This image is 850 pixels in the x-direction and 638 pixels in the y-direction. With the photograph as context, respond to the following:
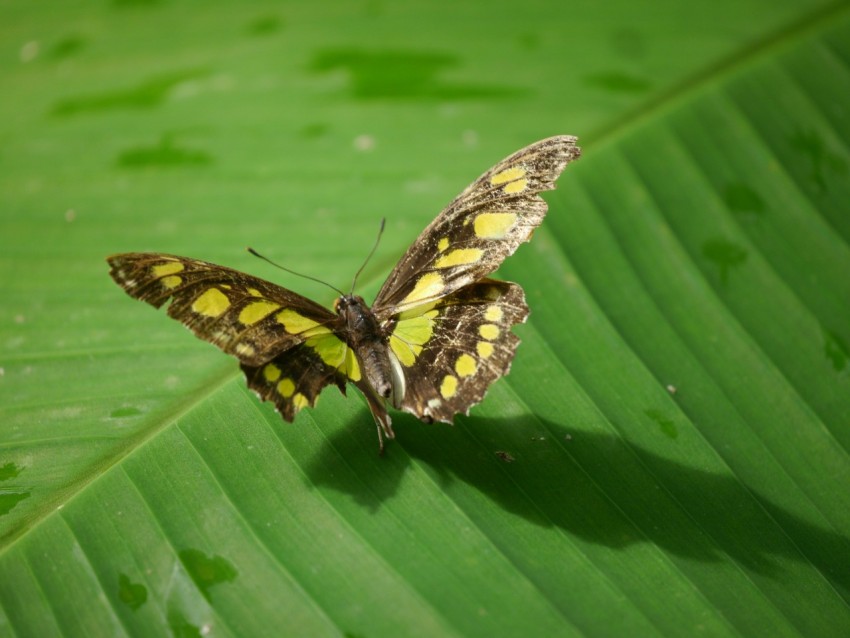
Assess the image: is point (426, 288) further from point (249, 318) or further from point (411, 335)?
point (249, 318)

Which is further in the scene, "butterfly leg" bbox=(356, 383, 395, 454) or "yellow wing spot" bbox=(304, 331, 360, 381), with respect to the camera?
"yellow wing spot" bbox=(304, 331, 360, 381)

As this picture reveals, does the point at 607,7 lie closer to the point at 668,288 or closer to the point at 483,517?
the point at 668,288

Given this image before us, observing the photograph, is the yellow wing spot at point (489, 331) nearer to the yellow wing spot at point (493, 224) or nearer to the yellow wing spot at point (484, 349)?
the yellow wing spot at point (484, 349)

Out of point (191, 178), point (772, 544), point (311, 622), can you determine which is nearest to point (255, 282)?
point (311, 622)

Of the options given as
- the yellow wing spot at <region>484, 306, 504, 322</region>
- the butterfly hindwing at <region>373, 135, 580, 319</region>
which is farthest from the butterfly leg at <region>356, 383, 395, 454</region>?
the yellow wing spot at <region>484, 306, 504, 322</region>

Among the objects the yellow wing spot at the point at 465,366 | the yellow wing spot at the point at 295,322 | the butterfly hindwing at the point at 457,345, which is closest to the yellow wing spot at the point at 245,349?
the yellow wing spot at the point at 295,322

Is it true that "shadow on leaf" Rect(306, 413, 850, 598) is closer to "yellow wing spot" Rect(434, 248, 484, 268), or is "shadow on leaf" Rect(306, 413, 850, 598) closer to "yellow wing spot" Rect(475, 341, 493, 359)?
"yellow wing spot" Rect(475, 341, 493, 359)

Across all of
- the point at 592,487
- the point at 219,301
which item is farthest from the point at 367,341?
the point at 592,487
